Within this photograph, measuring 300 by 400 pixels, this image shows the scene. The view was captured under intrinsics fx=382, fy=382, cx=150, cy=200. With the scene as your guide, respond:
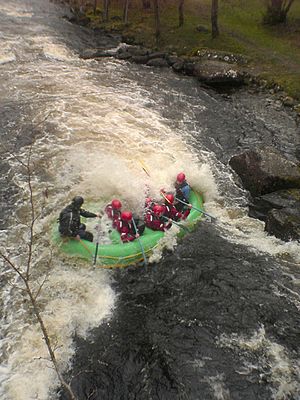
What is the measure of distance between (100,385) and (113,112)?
12171mm

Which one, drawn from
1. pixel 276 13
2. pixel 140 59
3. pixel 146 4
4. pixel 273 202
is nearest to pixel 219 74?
pixel 140 59

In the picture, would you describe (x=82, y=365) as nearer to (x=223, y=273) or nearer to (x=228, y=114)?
(x=223, y=273)

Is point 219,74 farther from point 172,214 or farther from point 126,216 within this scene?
point 126,216

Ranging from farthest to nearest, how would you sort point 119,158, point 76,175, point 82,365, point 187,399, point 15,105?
point 15,105, point 119,158, point 76,175, point 82,365, point 187,399

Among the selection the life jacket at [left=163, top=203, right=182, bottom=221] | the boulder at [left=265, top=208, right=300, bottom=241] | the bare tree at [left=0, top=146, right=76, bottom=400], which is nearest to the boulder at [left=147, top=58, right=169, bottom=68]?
the bare tree at [left=0, top=146, right=76, bottom=400]

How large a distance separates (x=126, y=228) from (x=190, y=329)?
308 cm

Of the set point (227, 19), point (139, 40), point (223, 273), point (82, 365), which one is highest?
point (227, 19)

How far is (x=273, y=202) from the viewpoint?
38.6 ft

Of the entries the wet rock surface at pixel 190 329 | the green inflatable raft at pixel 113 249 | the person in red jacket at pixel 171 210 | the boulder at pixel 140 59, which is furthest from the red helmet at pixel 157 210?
the boulder at pixel 140 59

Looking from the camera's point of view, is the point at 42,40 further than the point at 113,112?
Yes

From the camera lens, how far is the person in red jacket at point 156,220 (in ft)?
33.4

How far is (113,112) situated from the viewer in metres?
16.8

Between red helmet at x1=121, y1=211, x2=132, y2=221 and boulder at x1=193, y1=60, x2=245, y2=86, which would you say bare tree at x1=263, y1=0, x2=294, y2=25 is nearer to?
boulder at x1=193, y1=60, x2=245, y2=86

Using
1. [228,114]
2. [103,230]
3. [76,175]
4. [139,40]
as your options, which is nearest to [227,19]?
[139,40]
